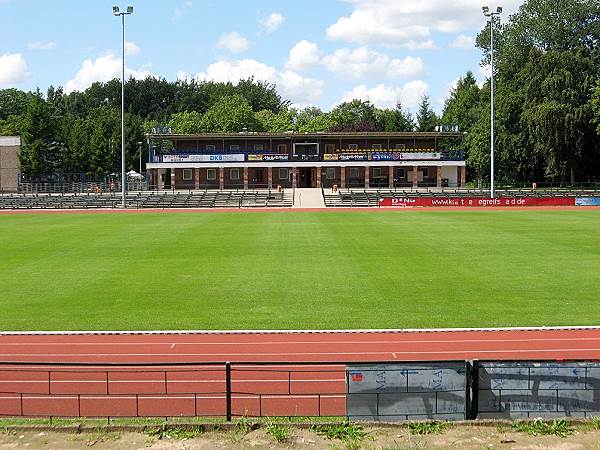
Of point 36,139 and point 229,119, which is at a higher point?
point 229,119

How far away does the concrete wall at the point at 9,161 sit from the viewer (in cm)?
9975

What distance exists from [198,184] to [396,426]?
81.0 metres

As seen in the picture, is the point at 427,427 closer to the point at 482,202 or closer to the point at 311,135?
the point at 482,202

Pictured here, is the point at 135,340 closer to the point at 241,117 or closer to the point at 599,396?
the point at 599,396

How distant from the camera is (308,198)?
7362 cm

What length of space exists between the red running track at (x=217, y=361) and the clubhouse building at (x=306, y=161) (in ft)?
226

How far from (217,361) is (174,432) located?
5.92 m

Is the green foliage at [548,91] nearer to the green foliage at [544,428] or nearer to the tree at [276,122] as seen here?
the tree at [276,122]

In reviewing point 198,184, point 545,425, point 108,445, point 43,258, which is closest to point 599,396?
point 545,425

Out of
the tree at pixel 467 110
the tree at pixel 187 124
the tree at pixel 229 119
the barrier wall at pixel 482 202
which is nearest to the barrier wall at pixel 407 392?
the barrier wall at pixel 482 202

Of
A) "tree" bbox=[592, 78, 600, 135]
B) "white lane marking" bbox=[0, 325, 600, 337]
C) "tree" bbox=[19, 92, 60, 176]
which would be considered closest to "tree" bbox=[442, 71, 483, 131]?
"tree" bbox=[592, 78, 600, 135]

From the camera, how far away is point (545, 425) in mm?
8672

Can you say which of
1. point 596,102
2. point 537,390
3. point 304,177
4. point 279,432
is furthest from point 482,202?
point 279,432

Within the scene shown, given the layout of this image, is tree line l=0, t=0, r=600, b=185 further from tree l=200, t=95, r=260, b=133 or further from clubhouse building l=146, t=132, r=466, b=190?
clubhouse building l=146, t=132, r=466, b=190
